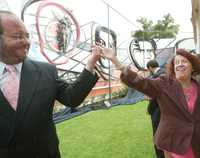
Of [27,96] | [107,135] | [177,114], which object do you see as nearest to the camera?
[27,96]

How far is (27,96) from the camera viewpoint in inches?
68.6

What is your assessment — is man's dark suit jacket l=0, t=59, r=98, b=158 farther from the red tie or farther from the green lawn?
the green lawn

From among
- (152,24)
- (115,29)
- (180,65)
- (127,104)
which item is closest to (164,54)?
(115,29)

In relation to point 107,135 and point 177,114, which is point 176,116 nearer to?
point 177,114

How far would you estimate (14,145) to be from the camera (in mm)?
1728

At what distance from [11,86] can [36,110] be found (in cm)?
16

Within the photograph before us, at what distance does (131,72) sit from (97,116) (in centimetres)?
729

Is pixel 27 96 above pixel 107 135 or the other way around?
above

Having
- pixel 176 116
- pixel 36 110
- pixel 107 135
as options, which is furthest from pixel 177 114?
pixel 107 135

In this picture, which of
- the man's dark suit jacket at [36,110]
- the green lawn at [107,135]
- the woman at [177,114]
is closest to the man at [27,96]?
the man's dark suit jacket at [36,110]

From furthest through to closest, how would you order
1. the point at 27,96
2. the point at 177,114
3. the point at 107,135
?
the point at 107,135, the point at 177,114, the point at 27,96

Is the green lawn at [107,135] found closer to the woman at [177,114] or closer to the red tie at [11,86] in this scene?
the woman at [177,114]

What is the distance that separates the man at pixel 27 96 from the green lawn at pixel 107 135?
377 centimetres

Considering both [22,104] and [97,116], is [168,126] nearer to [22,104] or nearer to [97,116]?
[22,104]
